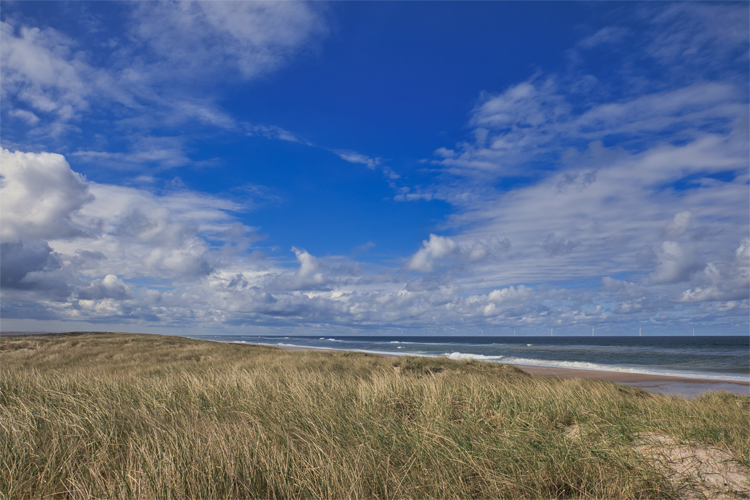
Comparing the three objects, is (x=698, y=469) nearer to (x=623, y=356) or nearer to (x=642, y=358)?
(x=642, y=358)

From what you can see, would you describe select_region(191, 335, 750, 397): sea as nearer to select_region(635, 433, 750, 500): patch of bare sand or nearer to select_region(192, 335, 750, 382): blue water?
select_region(192, 335, 750, 382): blue water

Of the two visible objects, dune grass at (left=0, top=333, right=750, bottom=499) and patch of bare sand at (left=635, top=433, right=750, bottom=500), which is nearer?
dune grass at (left=0, top=333, right=750, bottom=499)

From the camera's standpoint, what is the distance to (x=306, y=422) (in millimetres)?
6027

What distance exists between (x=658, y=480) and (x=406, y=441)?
284cm

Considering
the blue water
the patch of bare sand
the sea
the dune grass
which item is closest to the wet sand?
the sea

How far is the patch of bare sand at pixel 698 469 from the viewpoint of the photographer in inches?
172

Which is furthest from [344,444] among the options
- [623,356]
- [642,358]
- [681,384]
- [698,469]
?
[623,356]

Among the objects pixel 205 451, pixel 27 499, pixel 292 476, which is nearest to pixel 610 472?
pixel 292 476

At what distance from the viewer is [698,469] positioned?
15.6ft

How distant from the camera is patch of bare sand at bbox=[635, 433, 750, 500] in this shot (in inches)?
172

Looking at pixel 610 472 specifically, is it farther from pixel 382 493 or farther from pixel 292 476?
pixel 292 476

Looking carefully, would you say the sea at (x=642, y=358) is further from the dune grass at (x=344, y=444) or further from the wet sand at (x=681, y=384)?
the dune grass at (x=344, y=444)

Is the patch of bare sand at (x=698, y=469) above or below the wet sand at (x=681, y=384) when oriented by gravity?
above

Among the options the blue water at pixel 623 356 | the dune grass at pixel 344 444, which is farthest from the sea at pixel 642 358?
the dune grass at pixel 344 444
